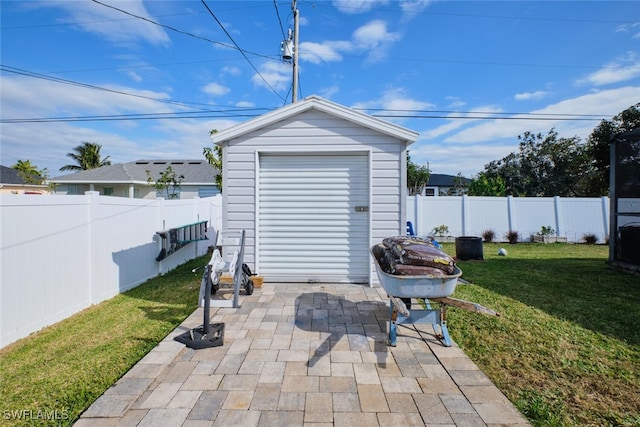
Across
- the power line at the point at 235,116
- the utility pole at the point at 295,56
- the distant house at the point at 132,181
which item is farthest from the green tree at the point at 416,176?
the utility pole at the point at 295,56

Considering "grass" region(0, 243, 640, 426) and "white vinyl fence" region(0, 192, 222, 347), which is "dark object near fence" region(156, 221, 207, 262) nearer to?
"white vinyl fence" region(0, 192, 222, 347)

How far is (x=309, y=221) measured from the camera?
5.53m

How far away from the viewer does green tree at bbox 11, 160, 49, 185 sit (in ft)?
68.3

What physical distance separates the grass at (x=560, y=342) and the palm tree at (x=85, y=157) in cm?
3437

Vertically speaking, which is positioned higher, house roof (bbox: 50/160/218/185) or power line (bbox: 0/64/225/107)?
power line (bbox: 0/64/225/107)

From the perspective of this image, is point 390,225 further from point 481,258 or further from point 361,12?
point 361,12

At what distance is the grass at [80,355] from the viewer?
7.28 feet

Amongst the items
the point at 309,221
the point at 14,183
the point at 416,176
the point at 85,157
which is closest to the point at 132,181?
the point at 14,183

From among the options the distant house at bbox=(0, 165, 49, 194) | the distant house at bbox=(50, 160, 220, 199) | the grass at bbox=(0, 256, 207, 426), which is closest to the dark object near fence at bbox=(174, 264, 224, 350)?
the grass at bbox=(0, 256, 207, 426)

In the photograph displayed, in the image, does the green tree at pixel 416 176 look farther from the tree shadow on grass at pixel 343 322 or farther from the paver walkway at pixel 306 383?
the paver walkway at pixel 306 383

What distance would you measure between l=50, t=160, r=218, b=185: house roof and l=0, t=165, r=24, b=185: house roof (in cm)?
706

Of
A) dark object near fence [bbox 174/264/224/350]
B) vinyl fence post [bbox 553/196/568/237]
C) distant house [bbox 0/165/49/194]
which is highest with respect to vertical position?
distant house [bbox 0/165/49/194]

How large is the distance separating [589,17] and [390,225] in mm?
11234

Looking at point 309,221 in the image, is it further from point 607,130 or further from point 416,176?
point 416,176
